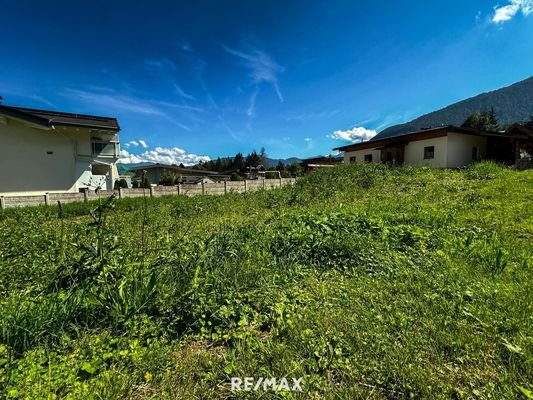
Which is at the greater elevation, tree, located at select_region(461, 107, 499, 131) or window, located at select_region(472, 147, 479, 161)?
tree, located at select_region(461, 107, 499, 131)

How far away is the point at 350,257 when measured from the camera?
3316mm

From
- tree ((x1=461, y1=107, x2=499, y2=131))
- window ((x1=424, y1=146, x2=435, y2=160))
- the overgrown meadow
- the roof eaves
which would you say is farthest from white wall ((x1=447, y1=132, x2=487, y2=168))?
tree ((x1=461, y1=107, x2=499, y2=131))

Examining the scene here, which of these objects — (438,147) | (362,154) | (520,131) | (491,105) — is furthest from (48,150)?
(491,105)

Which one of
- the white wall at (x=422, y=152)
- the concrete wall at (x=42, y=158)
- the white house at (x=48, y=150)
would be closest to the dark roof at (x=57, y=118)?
the white house at (x=48, y=150)

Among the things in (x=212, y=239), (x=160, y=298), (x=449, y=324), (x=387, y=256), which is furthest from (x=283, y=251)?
(x=449, y=324)

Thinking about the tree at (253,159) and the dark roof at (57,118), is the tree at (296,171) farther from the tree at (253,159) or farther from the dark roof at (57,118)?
the tree at (253,159)

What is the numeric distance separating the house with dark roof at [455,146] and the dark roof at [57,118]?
20955 millimetres

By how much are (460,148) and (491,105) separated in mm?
122349

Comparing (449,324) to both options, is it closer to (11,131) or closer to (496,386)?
(496,386)

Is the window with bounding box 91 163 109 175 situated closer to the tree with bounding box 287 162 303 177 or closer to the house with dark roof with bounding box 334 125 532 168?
the tree with bounding box 287 162 303 177

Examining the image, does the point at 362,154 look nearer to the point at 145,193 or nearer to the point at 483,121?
the point at 145,193

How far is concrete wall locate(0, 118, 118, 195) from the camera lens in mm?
13836

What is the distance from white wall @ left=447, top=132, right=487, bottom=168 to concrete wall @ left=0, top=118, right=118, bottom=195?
22415mm

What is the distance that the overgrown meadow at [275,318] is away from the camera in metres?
1.54
